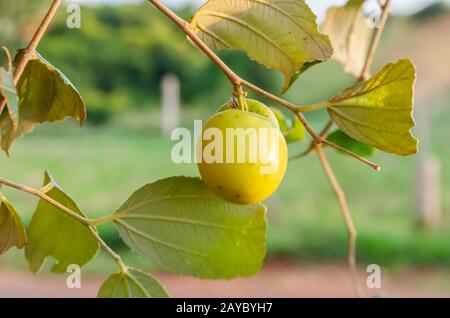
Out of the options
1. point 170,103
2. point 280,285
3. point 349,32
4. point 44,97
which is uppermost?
point 170,103

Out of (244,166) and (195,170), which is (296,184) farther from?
(244,166)

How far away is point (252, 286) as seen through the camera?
5.21 meters

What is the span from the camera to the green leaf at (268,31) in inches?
14.3

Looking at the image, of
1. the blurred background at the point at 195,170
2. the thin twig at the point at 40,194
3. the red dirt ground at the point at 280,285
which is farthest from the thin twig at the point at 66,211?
the red dirt ground at the point at 280,285

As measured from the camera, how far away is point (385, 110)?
0.35m

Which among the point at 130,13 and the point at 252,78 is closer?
the point at 252,78

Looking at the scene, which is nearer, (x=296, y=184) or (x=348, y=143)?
(x=348, y=143)

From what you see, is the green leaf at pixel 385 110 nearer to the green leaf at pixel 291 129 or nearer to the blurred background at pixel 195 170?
the green leaf at pixel 291 129

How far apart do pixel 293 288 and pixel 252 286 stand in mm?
360

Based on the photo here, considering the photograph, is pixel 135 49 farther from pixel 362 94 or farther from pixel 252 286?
pixel 362 94

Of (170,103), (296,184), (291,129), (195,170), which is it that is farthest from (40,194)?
(170,103)

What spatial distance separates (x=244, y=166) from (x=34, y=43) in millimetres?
135

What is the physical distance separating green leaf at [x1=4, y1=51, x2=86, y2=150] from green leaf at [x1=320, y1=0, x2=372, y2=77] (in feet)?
0.84

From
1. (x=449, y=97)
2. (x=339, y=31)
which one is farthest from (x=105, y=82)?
(x=339, y=31)
